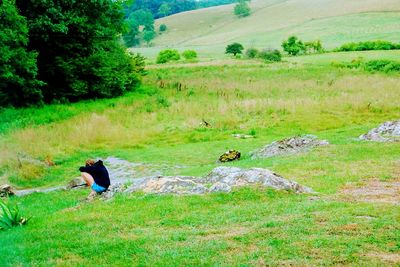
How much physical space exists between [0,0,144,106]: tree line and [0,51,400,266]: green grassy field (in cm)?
212

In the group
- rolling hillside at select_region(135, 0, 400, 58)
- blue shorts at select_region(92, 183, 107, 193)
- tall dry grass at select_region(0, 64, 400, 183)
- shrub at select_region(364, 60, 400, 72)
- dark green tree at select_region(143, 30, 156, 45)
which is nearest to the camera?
blue shorts at select_region(92, 183, 107, 193)

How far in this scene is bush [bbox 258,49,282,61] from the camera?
8212 cm

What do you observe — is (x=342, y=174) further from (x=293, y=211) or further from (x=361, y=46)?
→ (x=361, y=46)

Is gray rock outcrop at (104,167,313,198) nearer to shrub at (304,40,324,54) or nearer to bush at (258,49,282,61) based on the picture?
bush at (258,49,282,61)

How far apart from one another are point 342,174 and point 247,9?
493ft

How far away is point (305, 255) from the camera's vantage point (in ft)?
25.9

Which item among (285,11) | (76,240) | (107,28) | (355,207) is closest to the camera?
(76,240)

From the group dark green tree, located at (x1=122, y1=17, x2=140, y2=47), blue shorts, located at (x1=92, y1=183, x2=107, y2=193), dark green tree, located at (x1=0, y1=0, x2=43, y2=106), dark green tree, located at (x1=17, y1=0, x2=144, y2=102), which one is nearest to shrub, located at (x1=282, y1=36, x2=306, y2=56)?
dark green tree, located at (x1=17, y1=0, x2=144, y2=102)

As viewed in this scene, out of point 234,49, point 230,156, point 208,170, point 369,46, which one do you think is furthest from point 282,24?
point 208,170

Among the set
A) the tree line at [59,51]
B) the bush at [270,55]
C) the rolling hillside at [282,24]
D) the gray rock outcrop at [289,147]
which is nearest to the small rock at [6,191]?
the gray rock outcrop at [289,147]

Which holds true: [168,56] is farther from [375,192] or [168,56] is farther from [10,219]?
[10,219]

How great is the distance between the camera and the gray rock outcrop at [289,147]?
21.7 m

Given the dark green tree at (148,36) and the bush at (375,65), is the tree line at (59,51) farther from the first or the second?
the dark green tree at (148,36)

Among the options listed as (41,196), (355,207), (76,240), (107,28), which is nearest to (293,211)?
(355,207)
